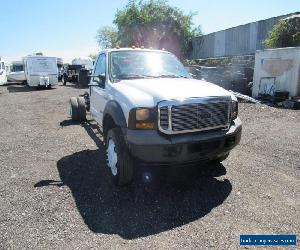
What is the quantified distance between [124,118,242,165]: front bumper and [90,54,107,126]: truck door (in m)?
1.71

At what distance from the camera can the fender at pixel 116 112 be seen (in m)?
4.66

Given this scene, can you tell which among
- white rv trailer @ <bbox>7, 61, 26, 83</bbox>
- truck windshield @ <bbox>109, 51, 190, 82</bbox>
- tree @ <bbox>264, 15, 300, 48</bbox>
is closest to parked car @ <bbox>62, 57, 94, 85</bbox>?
white rv trailer @ <bbox>7, 61, 26, 83</bbox>

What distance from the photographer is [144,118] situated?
14.5 feet

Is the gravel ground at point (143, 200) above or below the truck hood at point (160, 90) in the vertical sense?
below

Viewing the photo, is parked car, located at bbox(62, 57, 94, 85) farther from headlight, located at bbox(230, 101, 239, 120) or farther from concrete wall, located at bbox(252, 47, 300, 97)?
headlight, located at bbox(230, 101, 239, 120)

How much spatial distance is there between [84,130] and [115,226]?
218 inches

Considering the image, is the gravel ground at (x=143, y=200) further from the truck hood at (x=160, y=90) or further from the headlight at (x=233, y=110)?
the truck hood at (x=160, y=90)

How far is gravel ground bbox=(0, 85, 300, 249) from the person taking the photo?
12.4ft

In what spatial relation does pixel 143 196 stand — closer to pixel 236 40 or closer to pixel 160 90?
pixel 160 90

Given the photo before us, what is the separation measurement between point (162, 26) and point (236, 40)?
12663mm

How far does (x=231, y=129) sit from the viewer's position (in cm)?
491

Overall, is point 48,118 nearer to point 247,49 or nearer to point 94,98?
point 94,98

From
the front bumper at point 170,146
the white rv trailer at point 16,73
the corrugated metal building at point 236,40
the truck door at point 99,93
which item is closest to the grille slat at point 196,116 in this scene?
the front bumper at point 170,146

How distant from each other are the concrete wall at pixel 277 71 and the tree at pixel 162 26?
2372 centimetres
